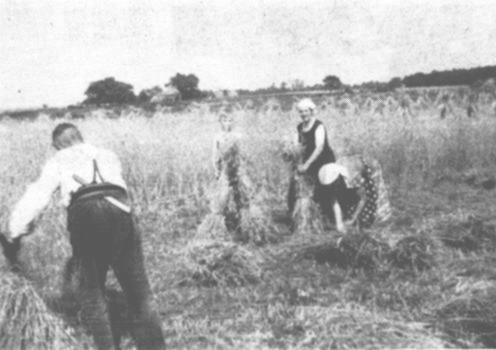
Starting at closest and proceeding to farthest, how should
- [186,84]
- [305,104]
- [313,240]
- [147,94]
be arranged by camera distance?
[313,240] → [305,104] → [186,84] → [147,94]

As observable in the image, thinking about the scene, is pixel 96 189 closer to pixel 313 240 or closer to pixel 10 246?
pixel 10 246

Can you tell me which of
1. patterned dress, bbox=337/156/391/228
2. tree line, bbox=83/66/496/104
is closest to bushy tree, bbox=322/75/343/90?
tree line, bbox=83/66/496/104

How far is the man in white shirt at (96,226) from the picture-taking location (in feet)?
10.9

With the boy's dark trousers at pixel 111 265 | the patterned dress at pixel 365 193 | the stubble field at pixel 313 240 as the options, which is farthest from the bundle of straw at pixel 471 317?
the patterned dress at pixel 365 193

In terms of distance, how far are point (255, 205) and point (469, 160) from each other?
17.2ft

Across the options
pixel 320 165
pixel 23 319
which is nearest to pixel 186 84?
pixel 320 165

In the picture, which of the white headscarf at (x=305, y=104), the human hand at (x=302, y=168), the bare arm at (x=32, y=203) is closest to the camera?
the bare arm at (x=32, y=203)

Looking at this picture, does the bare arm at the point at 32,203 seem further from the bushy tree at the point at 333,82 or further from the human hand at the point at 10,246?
the bushy tree at the point at 333,82

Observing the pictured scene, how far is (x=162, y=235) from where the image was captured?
6.80 m

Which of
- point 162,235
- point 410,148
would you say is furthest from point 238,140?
point 410,148

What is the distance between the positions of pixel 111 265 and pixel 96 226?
28cm

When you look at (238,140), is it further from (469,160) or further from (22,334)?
(469,160)

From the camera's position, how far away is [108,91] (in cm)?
1728

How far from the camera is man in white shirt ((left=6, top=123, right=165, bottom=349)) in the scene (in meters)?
3.33
